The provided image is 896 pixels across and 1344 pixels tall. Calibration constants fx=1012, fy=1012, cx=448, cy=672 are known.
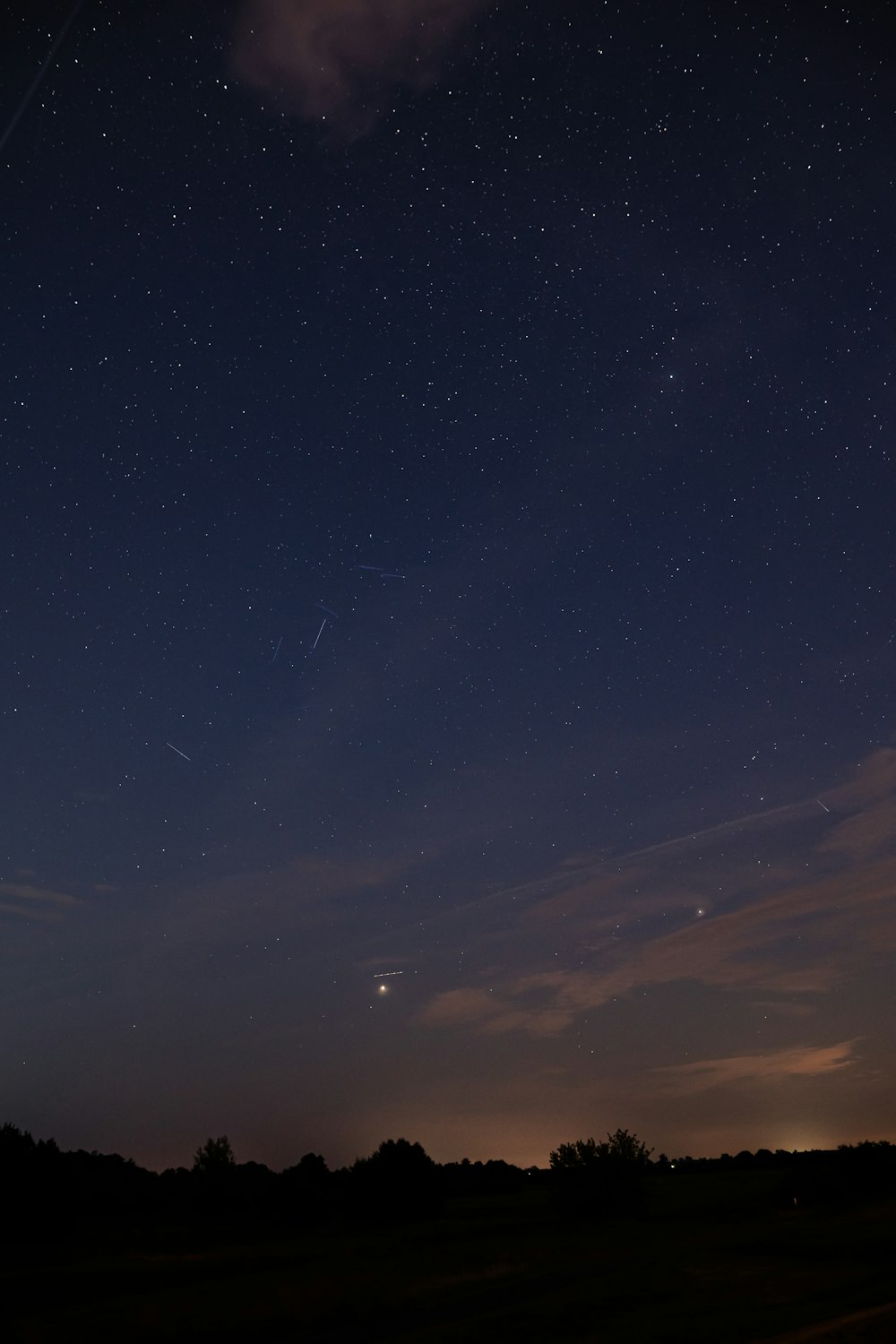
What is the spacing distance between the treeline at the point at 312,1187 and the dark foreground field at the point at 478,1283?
13.2ft

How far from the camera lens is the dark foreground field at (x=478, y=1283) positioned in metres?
28.5

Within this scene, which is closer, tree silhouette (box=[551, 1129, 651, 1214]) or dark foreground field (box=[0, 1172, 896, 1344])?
dark foreground field (box=[0, 1172, 896, 1344])

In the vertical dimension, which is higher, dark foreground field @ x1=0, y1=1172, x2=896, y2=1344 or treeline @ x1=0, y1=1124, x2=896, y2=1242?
treeline @ x1=0, y1=1124, x2=896, y2=1242

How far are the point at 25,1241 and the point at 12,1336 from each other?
157 feet

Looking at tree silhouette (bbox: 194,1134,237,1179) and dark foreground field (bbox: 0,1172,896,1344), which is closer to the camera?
dark foreground field (bbox: 0,1172,896,1344)

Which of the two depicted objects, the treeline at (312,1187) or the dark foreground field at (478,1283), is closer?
the dark foreground field at (478,1283)

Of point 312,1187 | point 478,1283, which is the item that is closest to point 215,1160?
point 312,1187

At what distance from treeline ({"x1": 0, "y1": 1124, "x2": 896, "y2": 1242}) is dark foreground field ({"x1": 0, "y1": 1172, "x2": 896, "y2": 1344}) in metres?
4.02

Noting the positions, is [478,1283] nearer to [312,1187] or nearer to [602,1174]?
[602,1174]

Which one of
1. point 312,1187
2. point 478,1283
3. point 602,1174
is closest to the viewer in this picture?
point 478,1283

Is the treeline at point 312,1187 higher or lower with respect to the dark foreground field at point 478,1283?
higher

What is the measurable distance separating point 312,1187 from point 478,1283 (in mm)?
60339

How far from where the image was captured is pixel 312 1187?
9481 cm

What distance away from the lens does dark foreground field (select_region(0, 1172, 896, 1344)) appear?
28453 millimetres
